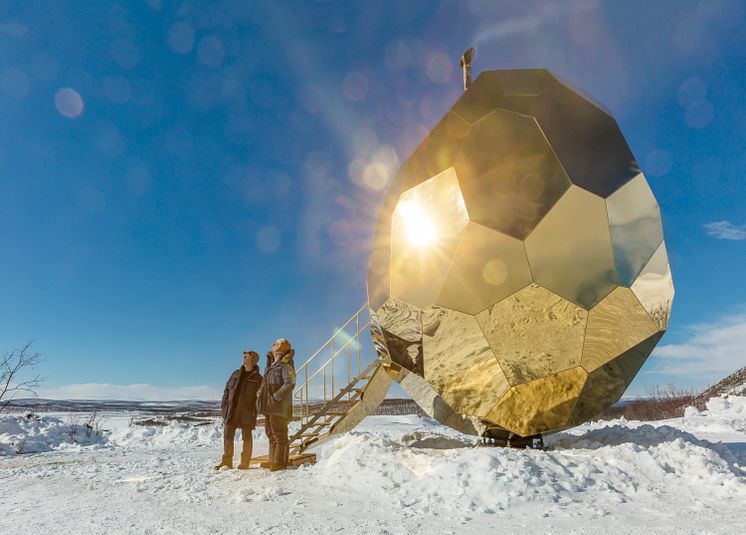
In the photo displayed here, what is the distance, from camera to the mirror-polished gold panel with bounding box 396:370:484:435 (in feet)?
17.9

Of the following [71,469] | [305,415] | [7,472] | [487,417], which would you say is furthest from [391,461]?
[7,472]

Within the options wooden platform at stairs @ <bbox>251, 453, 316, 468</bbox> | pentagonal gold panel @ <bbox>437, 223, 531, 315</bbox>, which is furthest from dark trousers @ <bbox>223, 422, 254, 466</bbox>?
pentagonal gold panel @ <bbox>437, 223, 531, 315</bbox>

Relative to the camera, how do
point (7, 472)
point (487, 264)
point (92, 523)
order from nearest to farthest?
point (92, 523) < point (487, 264) < point (7, 472)

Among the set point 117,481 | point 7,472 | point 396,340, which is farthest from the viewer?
point 7,472

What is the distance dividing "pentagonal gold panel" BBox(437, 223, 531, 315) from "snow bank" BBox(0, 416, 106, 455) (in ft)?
35.0

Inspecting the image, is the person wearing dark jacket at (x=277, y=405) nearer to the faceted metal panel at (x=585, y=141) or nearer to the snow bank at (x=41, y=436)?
the faceted metal panel at (x=585, y=141)

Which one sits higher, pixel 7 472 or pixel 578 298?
pixel 578 298

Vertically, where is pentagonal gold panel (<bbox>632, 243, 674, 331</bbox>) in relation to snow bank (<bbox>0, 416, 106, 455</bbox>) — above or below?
above

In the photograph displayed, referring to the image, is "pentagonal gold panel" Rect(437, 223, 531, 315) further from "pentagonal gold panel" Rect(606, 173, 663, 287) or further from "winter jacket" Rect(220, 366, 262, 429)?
"winter jacket" Rect(220, 366, 262, 429)

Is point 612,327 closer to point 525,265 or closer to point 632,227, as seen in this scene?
point 632,227

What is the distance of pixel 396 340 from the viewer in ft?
17.9

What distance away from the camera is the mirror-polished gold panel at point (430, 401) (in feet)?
17.9

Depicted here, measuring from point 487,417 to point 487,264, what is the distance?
5.80ft

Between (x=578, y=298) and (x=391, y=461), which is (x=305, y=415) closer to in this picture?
Answer: (x=391, y=461)
